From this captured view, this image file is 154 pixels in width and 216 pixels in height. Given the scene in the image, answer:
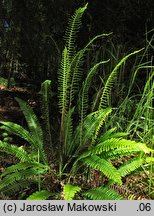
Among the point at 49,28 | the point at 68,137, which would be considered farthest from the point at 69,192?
the point at 49,28

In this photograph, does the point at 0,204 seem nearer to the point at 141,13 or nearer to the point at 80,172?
the point at 80,172

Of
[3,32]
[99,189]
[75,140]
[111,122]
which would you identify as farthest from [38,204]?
[3,32]

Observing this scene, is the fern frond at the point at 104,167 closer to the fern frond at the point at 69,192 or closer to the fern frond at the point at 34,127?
the fern frond at the point at 69,192

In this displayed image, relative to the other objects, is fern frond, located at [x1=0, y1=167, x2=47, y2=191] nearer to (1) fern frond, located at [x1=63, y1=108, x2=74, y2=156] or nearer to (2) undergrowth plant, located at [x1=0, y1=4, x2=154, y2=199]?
(2) undergrowth plant, located at [x1=0, y1=4, x2=154, y2=199]

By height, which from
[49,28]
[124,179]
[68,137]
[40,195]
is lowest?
[124,179]

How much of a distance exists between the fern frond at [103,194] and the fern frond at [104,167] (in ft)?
0.33

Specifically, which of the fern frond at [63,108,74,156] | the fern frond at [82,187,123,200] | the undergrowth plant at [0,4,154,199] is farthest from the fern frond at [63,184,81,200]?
the fern frond at [63,108,74,156]

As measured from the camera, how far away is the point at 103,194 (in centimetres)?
261

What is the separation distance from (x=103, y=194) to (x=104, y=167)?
0.58 feet

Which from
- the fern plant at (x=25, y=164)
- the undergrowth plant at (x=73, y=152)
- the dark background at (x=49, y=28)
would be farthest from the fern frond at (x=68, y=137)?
the dark background at (x=49, y=28)

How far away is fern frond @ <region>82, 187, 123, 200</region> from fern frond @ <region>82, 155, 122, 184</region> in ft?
0.33

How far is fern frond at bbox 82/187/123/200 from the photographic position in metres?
2.56

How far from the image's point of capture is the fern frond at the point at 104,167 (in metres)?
2.53

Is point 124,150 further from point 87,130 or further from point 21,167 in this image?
point 21,167
